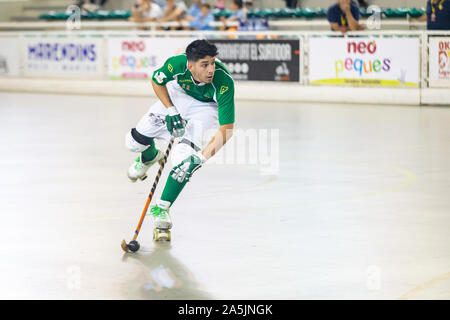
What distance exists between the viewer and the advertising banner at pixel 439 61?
18188 millimetres

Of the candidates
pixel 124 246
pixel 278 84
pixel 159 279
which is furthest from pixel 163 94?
pixel 278 84

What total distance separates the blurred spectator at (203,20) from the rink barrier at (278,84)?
0.68m

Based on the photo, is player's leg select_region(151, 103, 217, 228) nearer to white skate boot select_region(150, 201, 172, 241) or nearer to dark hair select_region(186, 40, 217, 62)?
white skate boot select_region(150, 201, 172, 241)

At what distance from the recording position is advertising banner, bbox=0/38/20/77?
25234mm

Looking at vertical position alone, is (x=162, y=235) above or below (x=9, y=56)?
above

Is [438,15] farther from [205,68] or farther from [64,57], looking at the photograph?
[205,68]

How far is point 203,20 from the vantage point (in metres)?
22.9

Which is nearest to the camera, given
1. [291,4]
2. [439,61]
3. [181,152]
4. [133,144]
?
[181,152]

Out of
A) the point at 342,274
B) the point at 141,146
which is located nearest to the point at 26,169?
the point at 141,146

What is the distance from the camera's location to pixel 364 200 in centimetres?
885

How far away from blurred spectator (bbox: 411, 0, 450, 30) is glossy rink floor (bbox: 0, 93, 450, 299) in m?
4.33

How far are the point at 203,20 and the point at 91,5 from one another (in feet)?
26.4

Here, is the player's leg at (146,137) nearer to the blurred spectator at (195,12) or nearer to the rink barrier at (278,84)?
the rink barrier at (278,84)

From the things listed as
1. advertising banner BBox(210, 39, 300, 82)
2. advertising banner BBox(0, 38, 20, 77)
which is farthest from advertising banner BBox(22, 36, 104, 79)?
advertising banner BBox(210, 39, 300, 82)
